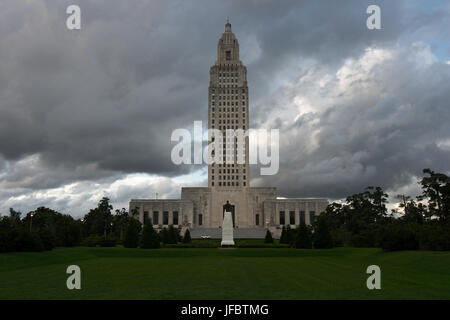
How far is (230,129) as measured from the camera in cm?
11188

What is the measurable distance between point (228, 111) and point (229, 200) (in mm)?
23962

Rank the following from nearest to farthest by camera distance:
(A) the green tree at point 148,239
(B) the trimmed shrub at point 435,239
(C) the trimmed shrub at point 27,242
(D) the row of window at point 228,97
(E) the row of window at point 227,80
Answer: (B) the trimmed shrub at point 435,239 < (C) the trimmed shrub at point 27,242 < (A) the green tree at point 148,239 < (D) the row of window at point 228,97 < (E) the row of window at point 227,80

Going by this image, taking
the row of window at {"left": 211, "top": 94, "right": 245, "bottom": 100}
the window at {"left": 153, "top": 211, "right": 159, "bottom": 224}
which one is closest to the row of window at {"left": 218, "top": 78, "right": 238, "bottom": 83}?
the row of window at {"left": 211, "top": 94, "right": 245, "bottom": 100}

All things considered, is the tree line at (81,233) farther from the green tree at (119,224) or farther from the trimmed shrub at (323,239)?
the trimmed shrub at (323,239)

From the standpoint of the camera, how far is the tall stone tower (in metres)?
111

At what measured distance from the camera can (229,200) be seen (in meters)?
109

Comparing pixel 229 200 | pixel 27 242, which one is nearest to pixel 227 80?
pixel 229 200

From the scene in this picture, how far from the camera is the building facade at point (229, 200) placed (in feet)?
361

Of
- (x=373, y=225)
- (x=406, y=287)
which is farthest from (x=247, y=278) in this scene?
(x=373, y=225)

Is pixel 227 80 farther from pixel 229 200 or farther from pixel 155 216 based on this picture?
pixel 155 216

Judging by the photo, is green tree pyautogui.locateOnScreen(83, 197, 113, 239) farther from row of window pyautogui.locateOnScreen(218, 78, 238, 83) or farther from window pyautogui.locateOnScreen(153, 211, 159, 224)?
row of window pyautogui.locateOnScreen(218, 78, 238, 83)


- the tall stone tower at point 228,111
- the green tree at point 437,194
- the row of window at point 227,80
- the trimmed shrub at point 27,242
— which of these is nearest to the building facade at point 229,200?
the tall stone tower at point 228,111
